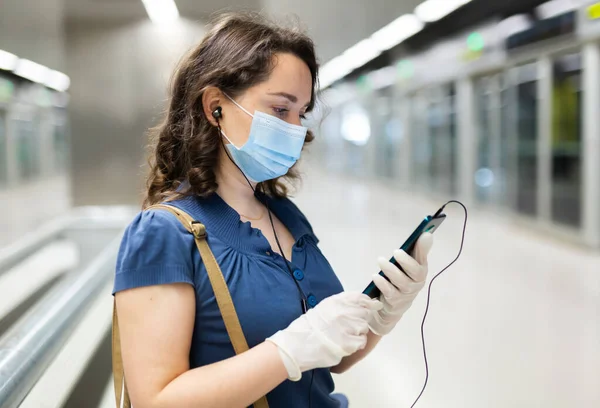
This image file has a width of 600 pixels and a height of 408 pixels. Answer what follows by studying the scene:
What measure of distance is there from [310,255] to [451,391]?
188 cm

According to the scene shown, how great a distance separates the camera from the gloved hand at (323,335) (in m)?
1.09

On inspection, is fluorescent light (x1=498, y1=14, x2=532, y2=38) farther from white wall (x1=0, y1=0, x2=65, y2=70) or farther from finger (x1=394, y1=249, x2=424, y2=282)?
finger (x1=394, y1=249, x2=424, y2=282)

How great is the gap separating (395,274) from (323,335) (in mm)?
224

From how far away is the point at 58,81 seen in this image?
4.42 m

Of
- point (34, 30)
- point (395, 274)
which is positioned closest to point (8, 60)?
point (34, 30)

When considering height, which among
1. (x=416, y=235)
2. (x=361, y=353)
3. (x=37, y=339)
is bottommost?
(x=37, y=339)

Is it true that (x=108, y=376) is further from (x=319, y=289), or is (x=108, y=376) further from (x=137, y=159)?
(x=319, y=289)

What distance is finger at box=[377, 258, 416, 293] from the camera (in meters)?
1.22

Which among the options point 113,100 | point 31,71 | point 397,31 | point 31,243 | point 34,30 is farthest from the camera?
point 113,100

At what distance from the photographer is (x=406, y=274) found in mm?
1307

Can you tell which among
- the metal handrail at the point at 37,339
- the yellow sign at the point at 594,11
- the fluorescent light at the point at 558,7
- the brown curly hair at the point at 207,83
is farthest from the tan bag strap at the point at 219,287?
the yellow sign at the point at 594,11

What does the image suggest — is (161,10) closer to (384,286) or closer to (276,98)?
(276,98)

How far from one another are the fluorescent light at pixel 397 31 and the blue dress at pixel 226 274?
1.48 metres

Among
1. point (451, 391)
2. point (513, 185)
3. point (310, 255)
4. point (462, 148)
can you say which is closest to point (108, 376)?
point (451, 391)
